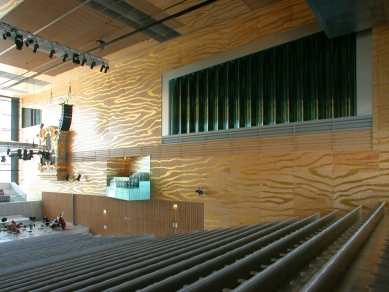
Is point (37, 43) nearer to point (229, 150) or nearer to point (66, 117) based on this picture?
point (66, 117)

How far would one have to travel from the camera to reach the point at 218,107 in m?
11.0

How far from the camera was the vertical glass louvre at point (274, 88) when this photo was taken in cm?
840

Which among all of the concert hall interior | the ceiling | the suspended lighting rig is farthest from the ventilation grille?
the suspended lighting rig

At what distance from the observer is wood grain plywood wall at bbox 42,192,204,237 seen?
11.4m

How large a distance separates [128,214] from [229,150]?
612 cm

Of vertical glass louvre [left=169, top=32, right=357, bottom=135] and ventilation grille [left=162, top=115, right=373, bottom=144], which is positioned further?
vertical glass louvre [left=169, top=32, right=357, bottom=135]

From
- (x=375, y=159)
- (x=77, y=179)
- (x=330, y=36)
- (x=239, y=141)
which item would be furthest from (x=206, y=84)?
(x=77, y=179)

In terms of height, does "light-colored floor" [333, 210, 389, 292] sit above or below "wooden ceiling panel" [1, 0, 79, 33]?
below

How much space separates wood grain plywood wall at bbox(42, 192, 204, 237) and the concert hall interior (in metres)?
0.06

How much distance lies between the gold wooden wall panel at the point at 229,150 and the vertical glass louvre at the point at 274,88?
63 cm

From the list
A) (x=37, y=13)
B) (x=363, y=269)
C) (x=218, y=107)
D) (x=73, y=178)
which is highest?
(x=37, y=13)

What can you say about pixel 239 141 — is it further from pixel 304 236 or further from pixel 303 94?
pixel 304 236

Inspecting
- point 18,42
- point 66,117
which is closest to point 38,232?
point 66,117

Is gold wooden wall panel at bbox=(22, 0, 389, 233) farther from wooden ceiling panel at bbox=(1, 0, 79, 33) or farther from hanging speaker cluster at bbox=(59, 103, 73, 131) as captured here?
wooden ceiling panel at bbox=(1, 0, 79, 33)
